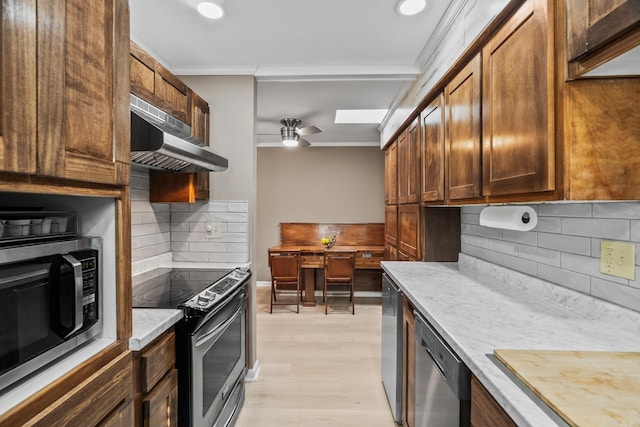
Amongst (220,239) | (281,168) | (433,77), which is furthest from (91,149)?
(281,168)

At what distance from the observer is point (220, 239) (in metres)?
2.64

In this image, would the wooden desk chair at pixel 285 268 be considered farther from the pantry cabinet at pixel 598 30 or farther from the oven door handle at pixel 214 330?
the pantry cabinet at pixel 598 30

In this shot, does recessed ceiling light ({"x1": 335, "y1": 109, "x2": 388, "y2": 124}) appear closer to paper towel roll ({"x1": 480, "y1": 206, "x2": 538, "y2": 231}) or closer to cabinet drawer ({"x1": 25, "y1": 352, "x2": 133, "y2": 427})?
paper towel roll ({"x1": 480, "y1": 206, "x2": 538, "y2": 231})

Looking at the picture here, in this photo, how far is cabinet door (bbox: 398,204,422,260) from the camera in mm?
2639

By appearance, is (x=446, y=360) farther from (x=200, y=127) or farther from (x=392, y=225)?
(x=392, y=225)

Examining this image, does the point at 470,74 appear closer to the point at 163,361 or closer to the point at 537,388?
the point at 537,388

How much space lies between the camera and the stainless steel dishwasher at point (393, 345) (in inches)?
78.3

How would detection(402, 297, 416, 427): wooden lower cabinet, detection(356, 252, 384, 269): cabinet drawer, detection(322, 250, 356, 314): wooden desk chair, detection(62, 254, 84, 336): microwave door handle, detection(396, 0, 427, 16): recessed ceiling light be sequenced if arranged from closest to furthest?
detection(62, 254, 84, 336): microwave door handle → detection(402, 297, 416, 427): wooden lower cabinet → detection(396, 0, 427, 16): recessed ceiling light → detection(322, 250, 356, 314): wooden desk chair → detection(356, 252, 384, 269): cabinet drawer

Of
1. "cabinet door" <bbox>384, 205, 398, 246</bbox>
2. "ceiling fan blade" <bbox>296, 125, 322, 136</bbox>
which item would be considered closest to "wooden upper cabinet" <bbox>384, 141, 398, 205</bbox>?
"cabinet door" <bbox>384, 205, 398, 246</bbox>

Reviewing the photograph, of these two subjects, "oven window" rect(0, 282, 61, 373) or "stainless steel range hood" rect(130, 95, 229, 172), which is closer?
"oven window" rect(0, 282, 61, 373)

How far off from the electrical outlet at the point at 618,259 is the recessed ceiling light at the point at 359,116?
9.55ft

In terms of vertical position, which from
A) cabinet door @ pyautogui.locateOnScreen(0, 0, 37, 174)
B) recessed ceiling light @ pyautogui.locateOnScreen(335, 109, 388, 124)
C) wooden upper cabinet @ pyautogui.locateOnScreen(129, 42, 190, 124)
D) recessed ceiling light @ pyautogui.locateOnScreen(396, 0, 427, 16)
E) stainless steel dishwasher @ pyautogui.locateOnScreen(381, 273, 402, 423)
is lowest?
stainless steel dishwasher @ pyautogui.locateOnScreen(381, 273, 402, 423)

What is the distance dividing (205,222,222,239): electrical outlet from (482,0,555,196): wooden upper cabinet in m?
1.92

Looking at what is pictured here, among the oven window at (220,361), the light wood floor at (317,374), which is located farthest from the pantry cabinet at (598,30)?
the light wood floor at (317,374)
